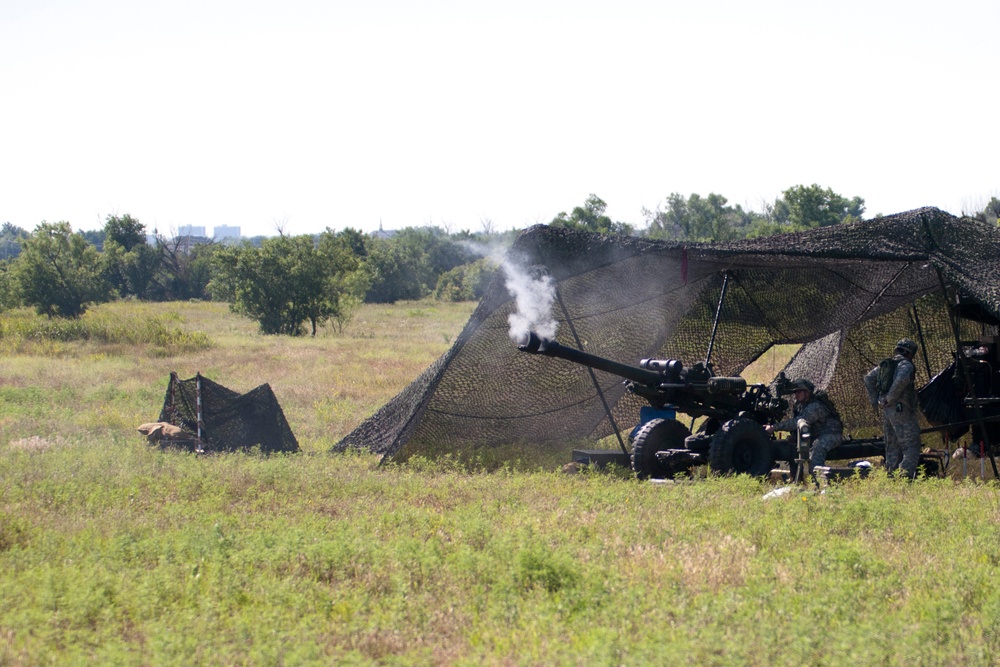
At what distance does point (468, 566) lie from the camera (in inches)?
275

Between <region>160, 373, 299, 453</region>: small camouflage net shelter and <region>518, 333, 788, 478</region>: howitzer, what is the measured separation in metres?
4.67

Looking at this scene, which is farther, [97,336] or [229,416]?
[97,336]

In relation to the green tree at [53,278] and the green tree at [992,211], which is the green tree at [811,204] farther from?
the green tree at [53,278]

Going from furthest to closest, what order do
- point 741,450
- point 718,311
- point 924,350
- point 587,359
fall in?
point 924,350 < point 718,311 < point 741,450 < point 587,359

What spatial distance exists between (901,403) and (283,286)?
1279 inches

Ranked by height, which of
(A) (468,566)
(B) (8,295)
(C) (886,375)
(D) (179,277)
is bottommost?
(A) (468,566)

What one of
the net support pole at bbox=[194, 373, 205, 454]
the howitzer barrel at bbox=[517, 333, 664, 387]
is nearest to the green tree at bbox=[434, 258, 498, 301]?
the net support pole at bbox=[194, 373, 205, 454]

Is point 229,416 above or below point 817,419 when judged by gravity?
below

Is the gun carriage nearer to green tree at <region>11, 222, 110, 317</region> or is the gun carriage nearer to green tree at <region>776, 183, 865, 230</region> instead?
green tree at <region>11, 222, 110, 317</region>

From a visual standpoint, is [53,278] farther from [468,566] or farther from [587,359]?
[468,566]

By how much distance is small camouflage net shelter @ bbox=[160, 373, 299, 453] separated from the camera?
13.4 m

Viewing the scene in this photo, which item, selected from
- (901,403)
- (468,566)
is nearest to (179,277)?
(901,403)

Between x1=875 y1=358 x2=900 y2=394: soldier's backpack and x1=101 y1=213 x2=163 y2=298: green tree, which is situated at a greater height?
x1=101 y1=213 x2=163 y2=298: green tree

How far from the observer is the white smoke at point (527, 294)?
11.8 m
